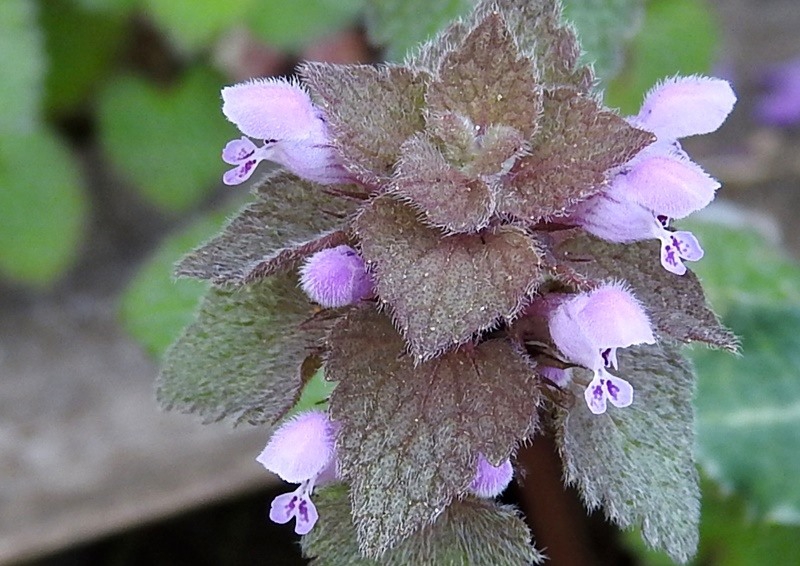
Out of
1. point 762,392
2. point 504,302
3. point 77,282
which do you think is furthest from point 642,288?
point 77,282

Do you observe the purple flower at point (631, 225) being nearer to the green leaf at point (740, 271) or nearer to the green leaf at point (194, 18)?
the green leaf at point (740, 271)

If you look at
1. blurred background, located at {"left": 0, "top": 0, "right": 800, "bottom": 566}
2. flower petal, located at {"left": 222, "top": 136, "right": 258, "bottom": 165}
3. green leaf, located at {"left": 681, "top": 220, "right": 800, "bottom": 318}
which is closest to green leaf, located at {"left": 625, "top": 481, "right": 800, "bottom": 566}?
blurred background, located at {"left": 0, "top": 0, "right": 800, "bottom": 566}

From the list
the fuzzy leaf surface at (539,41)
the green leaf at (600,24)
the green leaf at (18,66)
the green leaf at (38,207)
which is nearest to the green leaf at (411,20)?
the green leaf at (600,24)

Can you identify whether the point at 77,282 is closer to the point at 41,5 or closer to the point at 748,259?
the point at 41,5

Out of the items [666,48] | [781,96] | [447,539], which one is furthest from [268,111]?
[781,96]

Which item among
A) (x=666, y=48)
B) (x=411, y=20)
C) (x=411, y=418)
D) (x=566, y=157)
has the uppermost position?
(x=666, y=48)

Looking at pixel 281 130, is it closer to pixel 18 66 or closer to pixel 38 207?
pixel 18 66

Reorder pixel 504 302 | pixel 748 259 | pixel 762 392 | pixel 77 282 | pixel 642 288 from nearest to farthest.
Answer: pixel 504 302 → pixel 642 288 → pixel 762 392 → pixel 748 259 → pixel 77 282
